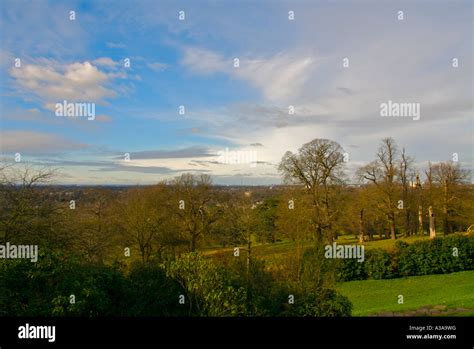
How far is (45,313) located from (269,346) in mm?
4123

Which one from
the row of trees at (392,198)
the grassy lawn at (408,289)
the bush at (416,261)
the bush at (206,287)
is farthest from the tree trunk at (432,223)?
the bush at (206,287)

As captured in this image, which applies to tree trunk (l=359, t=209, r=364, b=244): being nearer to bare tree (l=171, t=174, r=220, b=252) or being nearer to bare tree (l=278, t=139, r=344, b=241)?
bare tree (l=278, t=139, r=344, b=241)

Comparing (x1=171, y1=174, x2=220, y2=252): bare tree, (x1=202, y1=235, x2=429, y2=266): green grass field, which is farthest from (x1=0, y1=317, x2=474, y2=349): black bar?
(x1=171, y1=174, x2=220, y2=252): bare tree

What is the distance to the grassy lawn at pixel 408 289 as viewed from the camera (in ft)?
41.4

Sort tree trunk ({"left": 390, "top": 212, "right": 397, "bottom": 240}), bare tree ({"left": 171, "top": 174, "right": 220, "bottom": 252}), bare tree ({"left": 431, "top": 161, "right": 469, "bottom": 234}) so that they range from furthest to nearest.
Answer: tree trunk ({"left": 390, "top": 212, "right": 397, "bottom": 240}) → bare tree ({"left": 431, "top": 161, "right": 469, "bottom": 234}) → bare tree ({"left": 171, "top": 174, "right": 220, "bottom": 252})

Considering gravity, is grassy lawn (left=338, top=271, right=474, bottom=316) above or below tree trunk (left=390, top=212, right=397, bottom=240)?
below

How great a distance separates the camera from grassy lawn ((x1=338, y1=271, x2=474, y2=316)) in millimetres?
12625

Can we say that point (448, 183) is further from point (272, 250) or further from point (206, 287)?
point (206, 287)

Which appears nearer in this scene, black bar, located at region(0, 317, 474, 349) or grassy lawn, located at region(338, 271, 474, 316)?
black bar, located at region(0, 317, 474, 349)

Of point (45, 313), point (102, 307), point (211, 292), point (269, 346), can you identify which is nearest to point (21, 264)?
point (45, 313)

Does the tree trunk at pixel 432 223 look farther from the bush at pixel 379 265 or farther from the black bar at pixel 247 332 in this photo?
the black bar at pixel 247 332

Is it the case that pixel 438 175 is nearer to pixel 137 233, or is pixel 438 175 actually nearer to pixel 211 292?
pixel 137 233

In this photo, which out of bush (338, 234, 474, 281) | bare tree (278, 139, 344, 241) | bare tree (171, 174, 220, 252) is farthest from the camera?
bush (338, 234, 474, 281)

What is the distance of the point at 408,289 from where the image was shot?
50.0 feet
